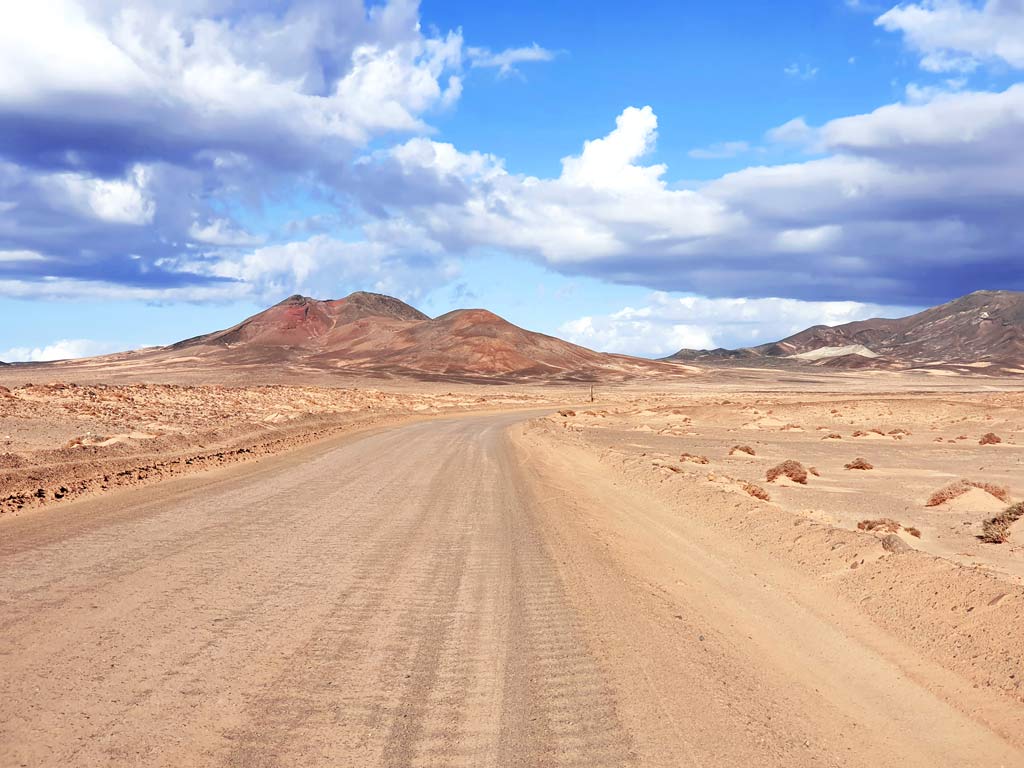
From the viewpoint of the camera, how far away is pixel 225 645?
672cm

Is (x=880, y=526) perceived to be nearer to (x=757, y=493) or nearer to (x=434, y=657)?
(x=757, y=493)

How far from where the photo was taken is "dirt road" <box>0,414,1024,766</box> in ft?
16.7

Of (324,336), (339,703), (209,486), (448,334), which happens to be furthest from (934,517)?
(324,336)

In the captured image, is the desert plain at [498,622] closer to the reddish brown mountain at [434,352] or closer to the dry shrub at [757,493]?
the dry shrub at [757,493]

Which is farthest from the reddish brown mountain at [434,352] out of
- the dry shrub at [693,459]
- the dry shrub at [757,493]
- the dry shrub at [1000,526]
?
the dry shrub at [1000,526]

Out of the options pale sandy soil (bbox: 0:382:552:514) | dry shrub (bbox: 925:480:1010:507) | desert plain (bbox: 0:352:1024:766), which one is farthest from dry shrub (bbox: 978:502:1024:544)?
pale sandy soil (bbox: 0:382:552:514)

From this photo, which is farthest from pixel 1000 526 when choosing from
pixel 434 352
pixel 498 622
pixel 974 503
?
pixel 434 352

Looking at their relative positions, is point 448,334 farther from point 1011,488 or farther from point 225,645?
point 225,645

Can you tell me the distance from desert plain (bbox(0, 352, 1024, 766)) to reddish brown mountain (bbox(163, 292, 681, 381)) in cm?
12422

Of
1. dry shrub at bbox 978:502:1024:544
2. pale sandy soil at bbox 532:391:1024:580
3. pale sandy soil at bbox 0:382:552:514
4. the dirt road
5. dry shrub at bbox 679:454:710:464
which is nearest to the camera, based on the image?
the dirt road

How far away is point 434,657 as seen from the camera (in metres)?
6.54

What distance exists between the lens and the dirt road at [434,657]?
5.09 m

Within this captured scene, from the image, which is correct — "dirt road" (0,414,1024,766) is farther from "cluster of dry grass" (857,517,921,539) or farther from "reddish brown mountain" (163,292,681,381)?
"reddish brown mountain" (163,292,681,381)

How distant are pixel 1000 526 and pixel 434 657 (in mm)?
11067
